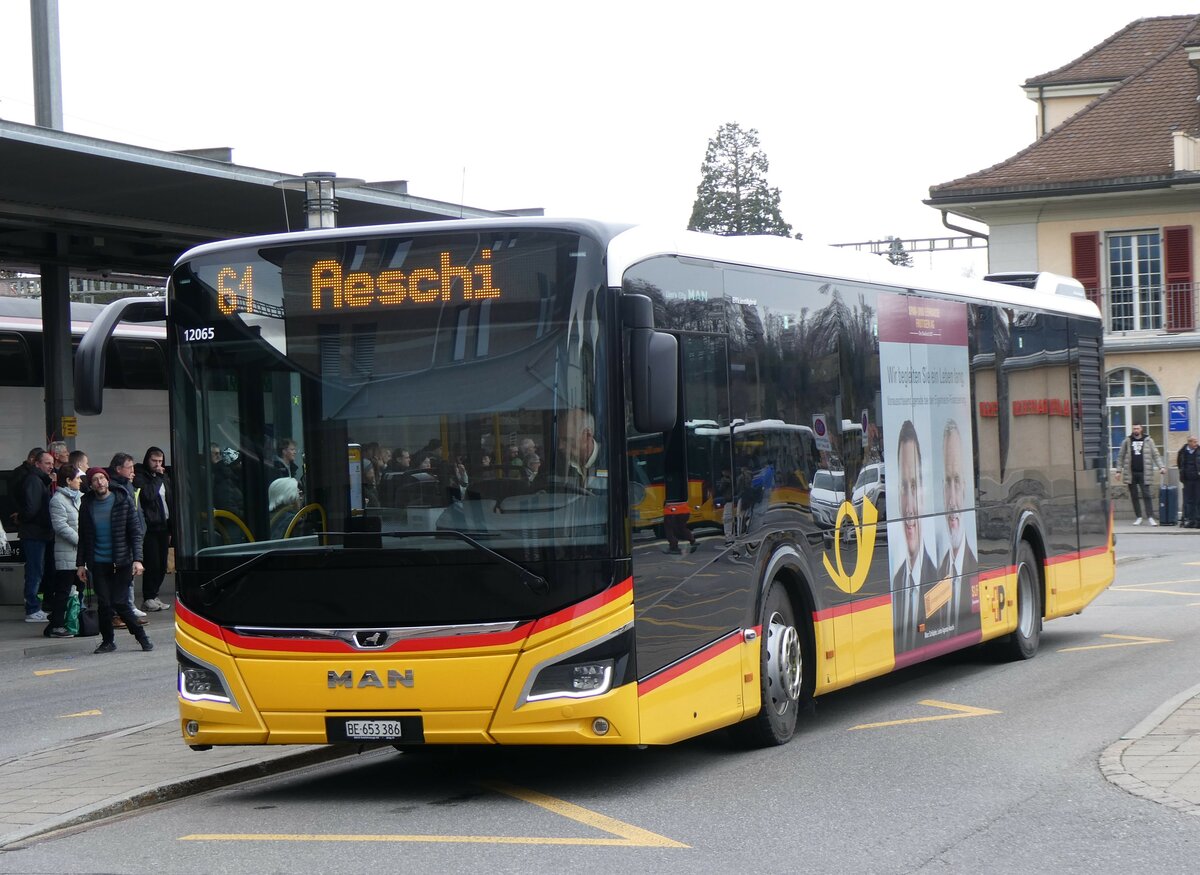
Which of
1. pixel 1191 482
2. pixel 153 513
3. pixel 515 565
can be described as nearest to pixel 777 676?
pixel 515 565

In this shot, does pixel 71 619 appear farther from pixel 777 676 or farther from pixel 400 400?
pixel 400 400

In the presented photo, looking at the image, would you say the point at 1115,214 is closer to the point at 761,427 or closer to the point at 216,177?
the point at 216,177

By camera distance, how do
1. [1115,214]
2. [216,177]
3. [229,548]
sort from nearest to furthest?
[229,548] → [216,177] → [1115,214]

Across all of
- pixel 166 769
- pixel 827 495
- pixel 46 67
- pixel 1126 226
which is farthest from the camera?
pixel 1126 226

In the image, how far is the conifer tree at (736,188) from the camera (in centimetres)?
9638

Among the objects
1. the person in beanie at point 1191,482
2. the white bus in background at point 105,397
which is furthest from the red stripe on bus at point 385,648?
the person in beanie at point 1191,482

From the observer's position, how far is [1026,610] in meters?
14.1

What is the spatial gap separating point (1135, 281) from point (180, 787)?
37372 millimetres

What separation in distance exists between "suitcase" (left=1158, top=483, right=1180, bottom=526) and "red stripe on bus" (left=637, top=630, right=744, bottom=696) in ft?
94.6

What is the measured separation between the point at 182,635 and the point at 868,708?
4.82 meters

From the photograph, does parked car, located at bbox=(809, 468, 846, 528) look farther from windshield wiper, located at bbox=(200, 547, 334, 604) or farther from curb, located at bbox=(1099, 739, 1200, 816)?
windshield wiper, located at bbox=(200, 547, 334, 604)

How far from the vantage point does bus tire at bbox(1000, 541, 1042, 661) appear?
45.6 feet

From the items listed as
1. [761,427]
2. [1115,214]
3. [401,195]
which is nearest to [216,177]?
[401,195]

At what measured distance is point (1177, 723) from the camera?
984cm
